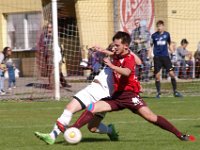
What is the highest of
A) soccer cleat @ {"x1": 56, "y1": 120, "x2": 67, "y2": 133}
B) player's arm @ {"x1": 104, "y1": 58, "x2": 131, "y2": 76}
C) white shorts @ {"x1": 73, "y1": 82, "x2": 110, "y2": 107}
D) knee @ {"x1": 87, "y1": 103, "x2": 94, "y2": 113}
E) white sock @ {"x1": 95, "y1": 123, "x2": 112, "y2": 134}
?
player's arm @ {"x1": 104, "y1": 58, "x2": 131, "y2": 76}

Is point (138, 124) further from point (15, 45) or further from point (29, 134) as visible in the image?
point (15, 45)

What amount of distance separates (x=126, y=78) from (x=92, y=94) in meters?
0.62

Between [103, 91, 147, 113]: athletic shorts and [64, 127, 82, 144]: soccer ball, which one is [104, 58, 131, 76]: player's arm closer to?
[103, 91, 147, 113]: athletic shorts

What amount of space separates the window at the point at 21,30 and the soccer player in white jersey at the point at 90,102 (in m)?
21.9

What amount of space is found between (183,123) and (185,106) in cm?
354

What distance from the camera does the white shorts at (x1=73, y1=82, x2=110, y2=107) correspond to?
33.9 ft

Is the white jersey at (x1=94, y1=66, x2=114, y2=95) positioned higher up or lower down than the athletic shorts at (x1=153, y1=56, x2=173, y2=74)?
higher up

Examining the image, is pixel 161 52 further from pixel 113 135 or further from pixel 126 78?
pixel 126 78

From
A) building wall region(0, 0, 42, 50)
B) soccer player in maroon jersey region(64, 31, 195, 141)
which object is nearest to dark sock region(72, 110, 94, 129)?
soccer player in maroon jersey region(64, 31, 195, 141)

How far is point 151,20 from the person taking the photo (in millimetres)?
24141

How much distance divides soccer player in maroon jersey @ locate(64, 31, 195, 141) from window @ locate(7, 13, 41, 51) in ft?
73.0

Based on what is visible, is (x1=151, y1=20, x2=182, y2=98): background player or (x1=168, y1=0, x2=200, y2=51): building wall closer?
(x1=151, y1=20, x2=182, y2=98): background player

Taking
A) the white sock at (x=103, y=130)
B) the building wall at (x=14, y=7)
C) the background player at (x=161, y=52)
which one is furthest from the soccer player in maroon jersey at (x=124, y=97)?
the building wall at (x=14, y=7)

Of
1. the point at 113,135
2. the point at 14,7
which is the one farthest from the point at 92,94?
the point at 14,7
